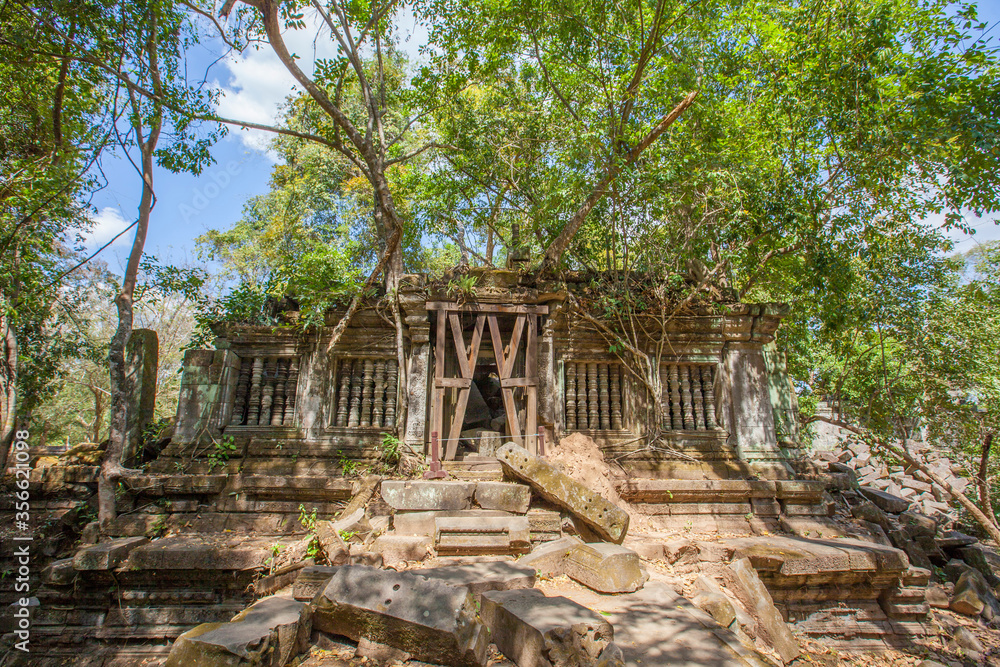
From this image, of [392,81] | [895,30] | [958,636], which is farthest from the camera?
[392,81]

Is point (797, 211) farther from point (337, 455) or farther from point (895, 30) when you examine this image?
point (337, 455)

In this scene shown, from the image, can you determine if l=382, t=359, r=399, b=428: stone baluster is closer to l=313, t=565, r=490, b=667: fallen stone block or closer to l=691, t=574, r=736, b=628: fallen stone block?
l=313, t=565, r=490, b=667: fallen stone block

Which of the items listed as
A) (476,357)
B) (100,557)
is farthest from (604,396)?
(100,557)

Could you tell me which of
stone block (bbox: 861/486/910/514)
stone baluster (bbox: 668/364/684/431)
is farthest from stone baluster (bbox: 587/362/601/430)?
stone block (bbox: 861/486/910/514)

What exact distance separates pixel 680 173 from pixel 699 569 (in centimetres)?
485

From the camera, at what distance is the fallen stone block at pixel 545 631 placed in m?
2.67

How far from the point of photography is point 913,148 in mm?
6023

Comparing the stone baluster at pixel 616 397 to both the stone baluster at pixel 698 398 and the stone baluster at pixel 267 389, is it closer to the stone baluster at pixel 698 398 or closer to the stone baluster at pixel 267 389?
the stone baluster at pixel 698 398

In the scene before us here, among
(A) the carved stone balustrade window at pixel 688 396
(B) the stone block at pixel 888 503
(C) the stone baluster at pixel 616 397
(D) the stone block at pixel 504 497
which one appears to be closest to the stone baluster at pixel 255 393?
(D) the stone block at pixel 504 497

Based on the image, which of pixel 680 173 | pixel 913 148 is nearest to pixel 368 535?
pixel 680 173

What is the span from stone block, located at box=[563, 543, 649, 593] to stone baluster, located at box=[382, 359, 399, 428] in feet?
10.6

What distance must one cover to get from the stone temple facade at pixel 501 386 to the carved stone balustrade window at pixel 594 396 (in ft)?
0.06

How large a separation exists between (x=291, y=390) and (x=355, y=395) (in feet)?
2.95

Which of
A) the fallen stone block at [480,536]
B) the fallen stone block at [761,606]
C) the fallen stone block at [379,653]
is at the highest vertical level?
the fallen stone block at [480,536]
